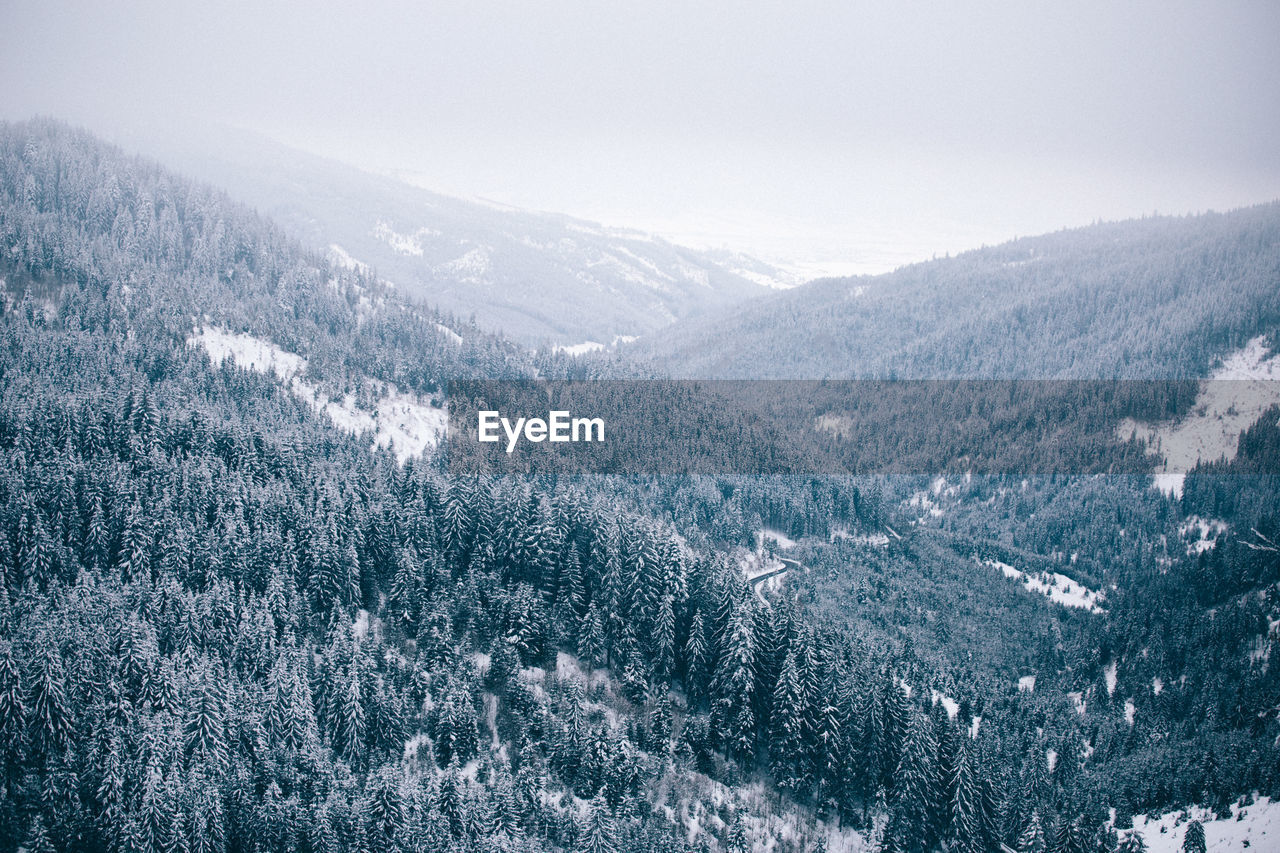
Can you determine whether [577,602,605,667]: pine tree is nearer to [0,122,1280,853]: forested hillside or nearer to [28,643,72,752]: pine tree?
[0,122,1280,853]: forested hillside

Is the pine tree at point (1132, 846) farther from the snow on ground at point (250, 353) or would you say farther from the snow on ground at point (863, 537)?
the snow on ground at point (250, 353)

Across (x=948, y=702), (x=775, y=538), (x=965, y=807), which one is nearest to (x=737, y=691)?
(x=965, y=807)

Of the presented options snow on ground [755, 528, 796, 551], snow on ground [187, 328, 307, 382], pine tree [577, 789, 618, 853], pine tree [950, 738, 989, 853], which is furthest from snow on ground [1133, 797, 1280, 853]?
snow on ground [187, 328, 307, 382]

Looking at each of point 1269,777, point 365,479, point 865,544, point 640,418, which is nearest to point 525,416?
point 640,418

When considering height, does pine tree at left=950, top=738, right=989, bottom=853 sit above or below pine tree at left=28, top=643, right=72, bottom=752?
below

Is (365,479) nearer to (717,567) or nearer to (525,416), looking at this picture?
(717,567)

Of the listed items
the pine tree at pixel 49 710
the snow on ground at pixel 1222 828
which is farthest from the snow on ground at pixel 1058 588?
the pine tree at pixel 49 710
